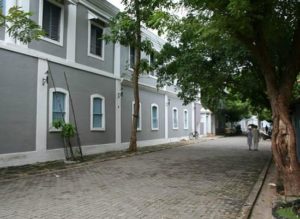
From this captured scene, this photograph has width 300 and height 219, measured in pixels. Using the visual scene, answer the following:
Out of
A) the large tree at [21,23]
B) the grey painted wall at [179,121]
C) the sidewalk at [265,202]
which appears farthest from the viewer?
the grey painted wall at [179,121]

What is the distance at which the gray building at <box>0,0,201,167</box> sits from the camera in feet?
42.9

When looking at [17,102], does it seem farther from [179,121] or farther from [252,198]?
[179,121]

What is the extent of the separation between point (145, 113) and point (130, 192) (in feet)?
49.5

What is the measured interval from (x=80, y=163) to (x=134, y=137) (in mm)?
5050

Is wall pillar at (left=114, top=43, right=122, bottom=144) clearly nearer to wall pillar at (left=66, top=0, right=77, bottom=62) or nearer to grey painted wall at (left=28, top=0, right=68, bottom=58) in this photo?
wall pillar at (left=66, top=0, right=77, bottom=62)

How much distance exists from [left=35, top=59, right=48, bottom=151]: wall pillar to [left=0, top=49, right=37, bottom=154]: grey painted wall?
192mm

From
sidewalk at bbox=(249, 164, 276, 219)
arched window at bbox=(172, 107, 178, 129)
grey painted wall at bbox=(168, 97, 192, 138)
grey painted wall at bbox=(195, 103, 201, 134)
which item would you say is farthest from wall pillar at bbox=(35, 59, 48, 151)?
grey painted wall at bbox=(195, 103, 201, 134)

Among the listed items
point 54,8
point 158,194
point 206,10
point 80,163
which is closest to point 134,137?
point 80,163

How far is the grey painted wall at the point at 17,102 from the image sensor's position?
1266cm

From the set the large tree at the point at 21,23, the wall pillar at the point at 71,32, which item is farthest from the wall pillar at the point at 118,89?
the large tree at the point at 21,23

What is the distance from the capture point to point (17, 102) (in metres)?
13.2

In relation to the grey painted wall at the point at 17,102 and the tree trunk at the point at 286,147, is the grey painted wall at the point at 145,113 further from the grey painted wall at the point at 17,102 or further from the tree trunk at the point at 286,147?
the tree trunk at the point at 286,147

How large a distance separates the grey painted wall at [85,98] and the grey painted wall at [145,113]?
58.0 inches

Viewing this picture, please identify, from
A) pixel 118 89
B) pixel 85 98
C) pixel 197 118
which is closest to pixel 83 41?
pixel 85 98
